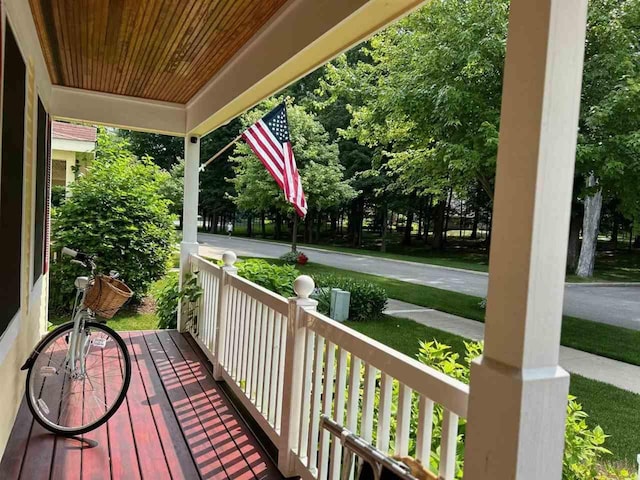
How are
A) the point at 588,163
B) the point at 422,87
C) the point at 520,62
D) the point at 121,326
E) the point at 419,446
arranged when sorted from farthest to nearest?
the point at 422,87, the point at 588,163, the point at 121,326, the point at 419,446, the point at 520,62

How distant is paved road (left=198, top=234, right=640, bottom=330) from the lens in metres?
9.44

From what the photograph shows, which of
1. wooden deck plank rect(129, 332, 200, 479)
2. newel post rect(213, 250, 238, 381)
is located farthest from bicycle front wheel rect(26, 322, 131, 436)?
newel post rect(213, 250, 238, 381)

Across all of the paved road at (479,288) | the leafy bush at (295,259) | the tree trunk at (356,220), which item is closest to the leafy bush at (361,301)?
the paved road at (479,288)

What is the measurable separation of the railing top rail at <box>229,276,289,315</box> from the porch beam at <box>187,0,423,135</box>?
53.0 inches

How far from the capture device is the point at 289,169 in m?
4.28

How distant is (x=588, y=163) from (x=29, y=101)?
765cm

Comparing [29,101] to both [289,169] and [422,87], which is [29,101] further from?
[422,87]

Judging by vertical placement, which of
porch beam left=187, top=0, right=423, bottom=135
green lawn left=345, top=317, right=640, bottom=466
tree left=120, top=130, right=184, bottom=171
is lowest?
green lawn left=345, top=317, right=640, bottom=466

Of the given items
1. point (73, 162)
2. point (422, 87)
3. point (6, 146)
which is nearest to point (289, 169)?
point (6, 146)

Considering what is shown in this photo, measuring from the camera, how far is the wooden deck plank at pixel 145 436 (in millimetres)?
2621

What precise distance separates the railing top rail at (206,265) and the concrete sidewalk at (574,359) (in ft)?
13.3

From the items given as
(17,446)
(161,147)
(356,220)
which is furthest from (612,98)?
(161,147)

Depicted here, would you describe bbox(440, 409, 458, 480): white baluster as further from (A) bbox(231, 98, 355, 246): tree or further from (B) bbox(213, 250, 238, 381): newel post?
(A) bbox(231, 98, 355, 246): tree

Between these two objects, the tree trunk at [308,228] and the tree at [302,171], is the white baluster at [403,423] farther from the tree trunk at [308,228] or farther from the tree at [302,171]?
the tree trunk at [308,228]
